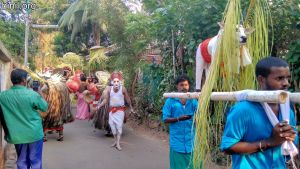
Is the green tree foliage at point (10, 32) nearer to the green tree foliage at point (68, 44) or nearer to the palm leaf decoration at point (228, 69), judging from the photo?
the palm leaf decoration at point (228, 69)

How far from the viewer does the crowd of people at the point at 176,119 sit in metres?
2.34

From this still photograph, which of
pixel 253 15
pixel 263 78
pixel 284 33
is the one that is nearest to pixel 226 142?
pixel 263 78

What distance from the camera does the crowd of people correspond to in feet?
7.66

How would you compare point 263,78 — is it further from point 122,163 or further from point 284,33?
point 122,163

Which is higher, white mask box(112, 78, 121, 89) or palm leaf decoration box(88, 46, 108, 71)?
palm leaf decoration box(88, 46, 108, 71)

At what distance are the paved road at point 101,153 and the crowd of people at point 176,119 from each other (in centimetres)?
36

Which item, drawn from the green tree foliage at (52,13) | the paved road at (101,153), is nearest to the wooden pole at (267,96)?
the paved road at (101,153)

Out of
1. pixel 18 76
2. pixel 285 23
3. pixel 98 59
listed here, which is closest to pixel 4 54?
pixel 18 76

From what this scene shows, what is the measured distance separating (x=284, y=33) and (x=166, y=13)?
7.53 feet

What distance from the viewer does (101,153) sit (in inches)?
312

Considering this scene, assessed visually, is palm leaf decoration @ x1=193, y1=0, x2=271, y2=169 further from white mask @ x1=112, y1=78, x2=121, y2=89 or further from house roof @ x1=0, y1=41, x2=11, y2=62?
white mask @ x1=112, y1=78, x2=121, y2=89

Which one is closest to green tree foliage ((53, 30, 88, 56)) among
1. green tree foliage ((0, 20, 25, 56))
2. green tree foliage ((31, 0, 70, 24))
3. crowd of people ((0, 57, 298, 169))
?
green tree foliage ((31, 0, 70, 24))

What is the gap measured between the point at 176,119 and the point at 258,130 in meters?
2.33

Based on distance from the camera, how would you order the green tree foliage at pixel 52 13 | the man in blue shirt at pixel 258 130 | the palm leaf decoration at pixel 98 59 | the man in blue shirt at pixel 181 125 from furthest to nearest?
the green tree foliage at pixel 52 13 → the palm leaf decoration at pixel 98 59 → the man in blue shirt at pixel 181 125 → the man in blue shirt at pixel 258 130
